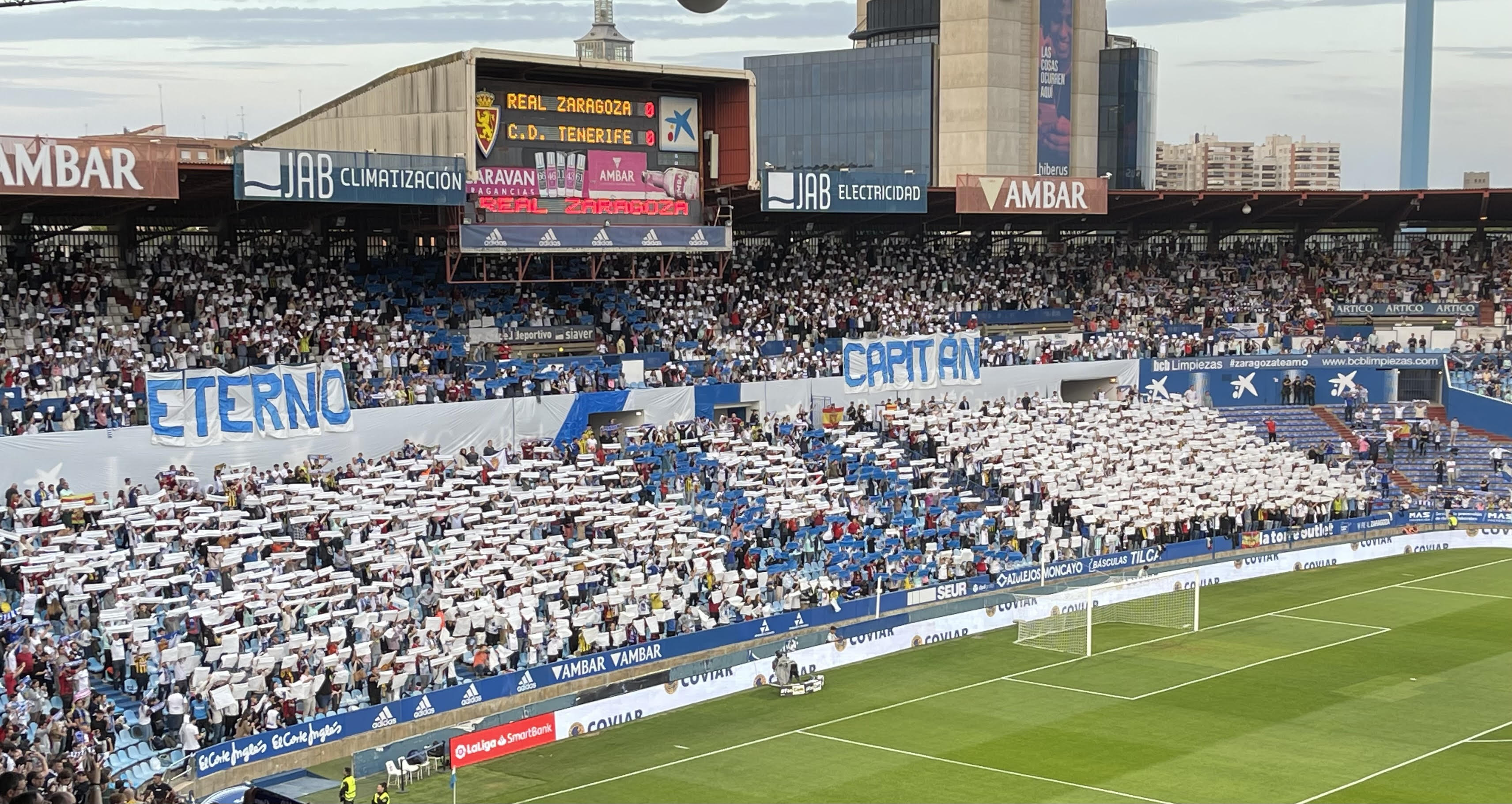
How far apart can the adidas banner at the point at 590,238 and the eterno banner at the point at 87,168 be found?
8.22m

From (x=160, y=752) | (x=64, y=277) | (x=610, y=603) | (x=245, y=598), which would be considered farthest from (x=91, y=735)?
(x=64, y=277)

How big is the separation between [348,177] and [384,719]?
16263 mm

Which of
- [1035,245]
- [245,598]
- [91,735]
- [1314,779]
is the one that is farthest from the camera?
[1035,245]

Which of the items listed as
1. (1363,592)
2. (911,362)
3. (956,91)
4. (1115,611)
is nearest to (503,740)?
(1115,611)

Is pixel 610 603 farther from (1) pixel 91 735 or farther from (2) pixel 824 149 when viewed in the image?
(2) pixel 824 149

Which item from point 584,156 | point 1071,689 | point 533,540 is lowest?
point 1071,689

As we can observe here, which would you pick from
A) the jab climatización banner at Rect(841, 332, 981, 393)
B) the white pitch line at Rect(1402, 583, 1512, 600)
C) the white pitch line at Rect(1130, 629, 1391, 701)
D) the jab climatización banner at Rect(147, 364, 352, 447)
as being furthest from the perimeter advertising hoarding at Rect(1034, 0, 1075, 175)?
the jab climatización banner at Rect(147, 364, 352, 447)

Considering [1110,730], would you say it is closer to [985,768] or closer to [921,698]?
[985,768]

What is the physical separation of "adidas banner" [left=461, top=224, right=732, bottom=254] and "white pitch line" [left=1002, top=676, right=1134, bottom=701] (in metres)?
17.1

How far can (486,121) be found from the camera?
44.4 meters

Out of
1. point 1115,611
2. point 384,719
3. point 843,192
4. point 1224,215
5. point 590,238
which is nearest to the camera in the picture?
point 384,719

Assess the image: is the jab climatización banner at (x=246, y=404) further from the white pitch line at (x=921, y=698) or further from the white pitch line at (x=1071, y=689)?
the white pitch line at (x=1071, y=689)

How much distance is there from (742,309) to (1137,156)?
80.0 meters

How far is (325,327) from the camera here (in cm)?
4269
